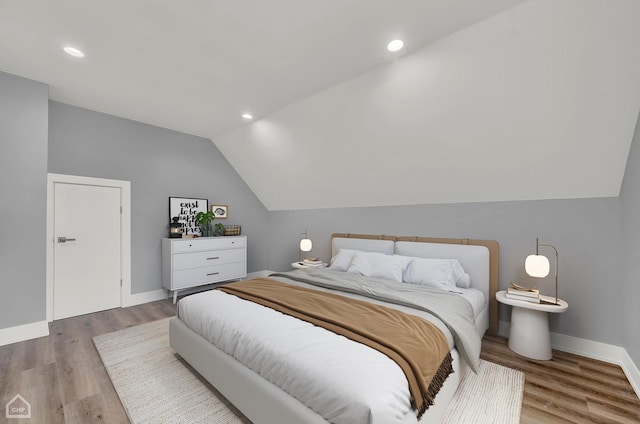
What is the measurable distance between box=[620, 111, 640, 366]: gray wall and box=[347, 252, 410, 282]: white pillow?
1742mm

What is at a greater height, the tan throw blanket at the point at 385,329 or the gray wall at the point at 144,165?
the gray wall at the point at 144,165

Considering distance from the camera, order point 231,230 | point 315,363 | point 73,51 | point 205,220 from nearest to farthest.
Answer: point 315,363
point 73,51
point 205,220
point 231,230

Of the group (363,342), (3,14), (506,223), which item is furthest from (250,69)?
(506,223)

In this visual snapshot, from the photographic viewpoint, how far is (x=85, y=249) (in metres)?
3.45

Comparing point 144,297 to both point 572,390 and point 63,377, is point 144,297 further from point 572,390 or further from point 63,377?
point 572,390

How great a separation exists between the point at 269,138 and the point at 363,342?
3275 millimetres

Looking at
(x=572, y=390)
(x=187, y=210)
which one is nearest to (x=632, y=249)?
(x=572, y=390)

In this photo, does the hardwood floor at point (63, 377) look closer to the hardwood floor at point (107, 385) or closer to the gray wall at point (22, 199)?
the hardwood floor at point (107, 385)

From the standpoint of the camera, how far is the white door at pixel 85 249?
3277 millimetres

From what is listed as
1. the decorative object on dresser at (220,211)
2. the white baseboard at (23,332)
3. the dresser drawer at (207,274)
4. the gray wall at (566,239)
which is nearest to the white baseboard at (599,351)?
the gray wall at (566,239)

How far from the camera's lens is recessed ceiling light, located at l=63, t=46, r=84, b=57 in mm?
2270

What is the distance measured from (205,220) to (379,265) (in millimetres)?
2926

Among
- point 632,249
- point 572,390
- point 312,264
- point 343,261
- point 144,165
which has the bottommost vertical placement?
point 572,390

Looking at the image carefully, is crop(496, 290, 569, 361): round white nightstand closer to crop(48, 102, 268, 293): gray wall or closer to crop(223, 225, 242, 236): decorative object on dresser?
crop(223, 225, 242, 236): decorative object on dresser
